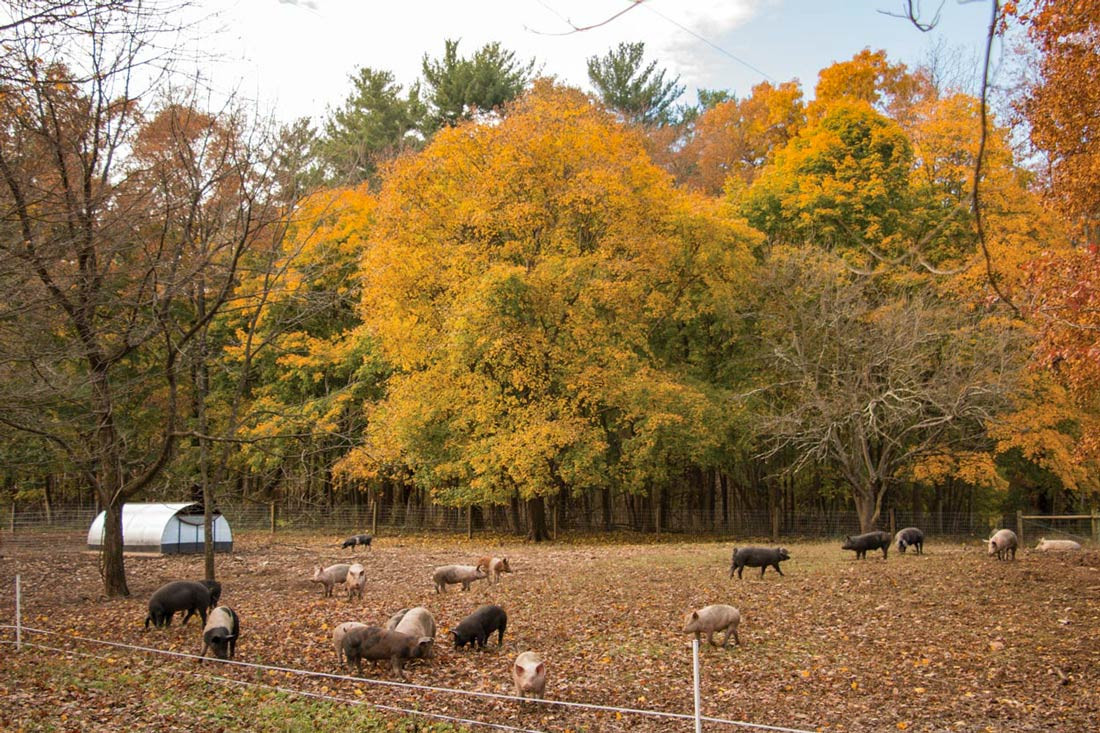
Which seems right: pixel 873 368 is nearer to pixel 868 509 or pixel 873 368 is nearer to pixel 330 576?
pixel 868 509

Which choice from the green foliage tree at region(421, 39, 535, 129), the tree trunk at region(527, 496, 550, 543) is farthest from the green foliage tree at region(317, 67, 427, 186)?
the tree trunk at region(527, 496, 550, 543)

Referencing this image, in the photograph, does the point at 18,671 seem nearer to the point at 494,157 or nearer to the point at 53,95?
the point at 53,95

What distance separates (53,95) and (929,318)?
2500cm

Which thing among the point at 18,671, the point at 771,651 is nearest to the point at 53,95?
the point at 18,671

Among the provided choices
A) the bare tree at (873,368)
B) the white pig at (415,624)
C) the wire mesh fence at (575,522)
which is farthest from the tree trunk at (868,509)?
the white pig at (415,624)

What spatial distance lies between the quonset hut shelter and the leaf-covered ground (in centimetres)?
510

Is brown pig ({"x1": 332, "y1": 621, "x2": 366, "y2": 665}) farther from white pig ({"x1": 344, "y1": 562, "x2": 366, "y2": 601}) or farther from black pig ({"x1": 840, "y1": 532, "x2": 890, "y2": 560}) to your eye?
black pig ({"x1": 840, "y1": 532, "x2": 890, "y2": 560})

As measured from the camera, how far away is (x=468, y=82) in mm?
45750

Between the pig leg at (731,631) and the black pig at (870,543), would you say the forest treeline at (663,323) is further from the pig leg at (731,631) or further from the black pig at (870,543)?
the pig leg at (731,631)

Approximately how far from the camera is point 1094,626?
38.1ft

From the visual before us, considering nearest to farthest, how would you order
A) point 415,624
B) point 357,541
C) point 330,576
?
point 415,624 → point 330,576 → point 357,541

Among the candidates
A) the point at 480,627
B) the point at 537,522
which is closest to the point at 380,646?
the point at 480,627

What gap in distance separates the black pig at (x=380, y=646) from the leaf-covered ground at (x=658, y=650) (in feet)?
0.87

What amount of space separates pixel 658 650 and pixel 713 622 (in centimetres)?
72
